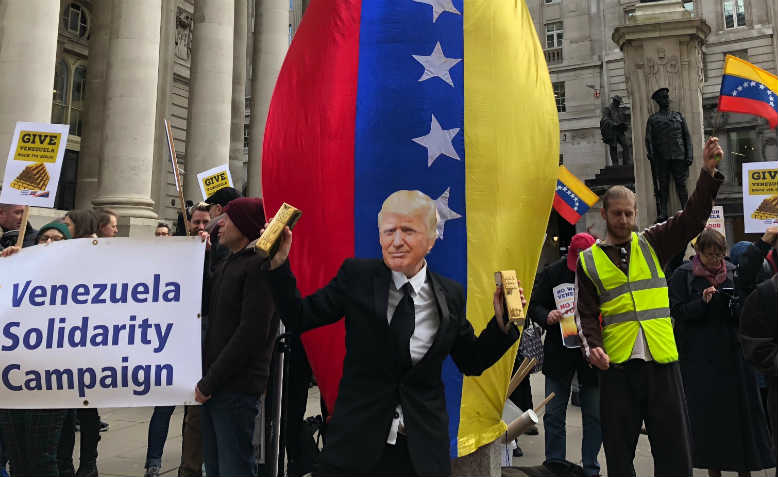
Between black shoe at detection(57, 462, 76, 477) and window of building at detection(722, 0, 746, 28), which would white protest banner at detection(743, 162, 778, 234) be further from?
window of building at detection(722, 0, 746, 28)

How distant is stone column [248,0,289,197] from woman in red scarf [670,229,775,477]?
1637cm

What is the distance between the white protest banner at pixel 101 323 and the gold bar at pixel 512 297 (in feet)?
7.62

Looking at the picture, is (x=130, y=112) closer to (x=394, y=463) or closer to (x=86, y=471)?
(x=86, y=471)

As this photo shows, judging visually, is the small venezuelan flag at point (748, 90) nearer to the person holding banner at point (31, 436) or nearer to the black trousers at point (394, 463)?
the black trousers at point (394, 463)

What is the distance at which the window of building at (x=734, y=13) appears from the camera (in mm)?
36938

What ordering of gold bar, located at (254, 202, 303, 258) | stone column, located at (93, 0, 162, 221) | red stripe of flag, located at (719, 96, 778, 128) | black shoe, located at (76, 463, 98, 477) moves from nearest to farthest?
gold bar, located at (254, 202, 303, 258), black shoe, located at (76, 463, 98, 477), red stripe of flag, located at (719, 96, 778, 128), stone column, located at (93, 0, 162, 221)

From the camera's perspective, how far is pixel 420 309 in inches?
103

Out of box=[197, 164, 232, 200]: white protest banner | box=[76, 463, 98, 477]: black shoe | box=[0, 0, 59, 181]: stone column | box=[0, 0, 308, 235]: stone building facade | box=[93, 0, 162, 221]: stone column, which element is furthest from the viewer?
box=[93, 0, 162, 221]: stone column

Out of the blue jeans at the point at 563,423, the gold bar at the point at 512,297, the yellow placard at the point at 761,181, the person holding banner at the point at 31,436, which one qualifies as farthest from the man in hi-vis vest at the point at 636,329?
the person holding banner at the point at 31,436

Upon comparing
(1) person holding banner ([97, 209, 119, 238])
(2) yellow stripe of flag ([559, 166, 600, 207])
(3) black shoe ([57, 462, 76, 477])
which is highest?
(2) yellow stripe of flag ([559, 166, 600, 207])

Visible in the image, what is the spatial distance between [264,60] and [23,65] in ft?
32.2

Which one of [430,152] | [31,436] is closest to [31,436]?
[31,436]

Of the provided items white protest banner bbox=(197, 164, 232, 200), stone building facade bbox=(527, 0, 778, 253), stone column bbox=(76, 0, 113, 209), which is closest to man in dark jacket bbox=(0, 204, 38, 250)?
white protest banner bbox=(197, 164, 232, 200)

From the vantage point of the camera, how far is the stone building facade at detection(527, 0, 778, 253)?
35.6 meters
